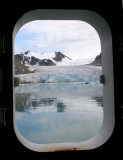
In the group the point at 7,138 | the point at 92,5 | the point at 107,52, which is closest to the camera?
the point at 7,138

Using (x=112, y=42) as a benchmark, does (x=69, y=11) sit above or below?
above

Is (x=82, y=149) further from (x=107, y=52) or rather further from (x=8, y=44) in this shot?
(x=8, y=44)

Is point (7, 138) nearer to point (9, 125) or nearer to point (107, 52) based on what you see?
point (9, 125)

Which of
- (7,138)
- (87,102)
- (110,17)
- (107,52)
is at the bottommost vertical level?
(87,102)

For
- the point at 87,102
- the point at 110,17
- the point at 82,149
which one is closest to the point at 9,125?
the point at 82,149

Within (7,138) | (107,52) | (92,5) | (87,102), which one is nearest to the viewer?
(7,138)

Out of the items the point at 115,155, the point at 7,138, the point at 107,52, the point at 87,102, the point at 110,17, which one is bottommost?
the point at 87,102

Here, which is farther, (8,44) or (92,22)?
(92,22)

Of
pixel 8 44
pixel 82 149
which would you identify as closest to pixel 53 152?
pixel 82 149

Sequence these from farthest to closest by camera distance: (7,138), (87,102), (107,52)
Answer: (87,102) → (107,52) → (7,138)
